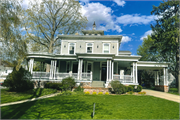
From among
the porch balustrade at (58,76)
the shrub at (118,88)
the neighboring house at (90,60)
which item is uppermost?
the neighboring house at (90,60)

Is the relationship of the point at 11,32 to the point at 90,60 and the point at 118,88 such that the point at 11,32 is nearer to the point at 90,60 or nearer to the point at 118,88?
the point at 118,88

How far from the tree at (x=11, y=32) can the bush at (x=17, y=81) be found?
18.0 ft

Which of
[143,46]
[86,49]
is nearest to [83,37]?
[86,49]

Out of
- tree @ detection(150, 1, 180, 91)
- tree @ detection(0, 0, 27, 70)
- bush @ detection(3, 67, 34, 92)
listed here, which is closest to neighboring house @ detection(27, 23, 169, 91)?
tree @ detection(150, 1, 180, 91)

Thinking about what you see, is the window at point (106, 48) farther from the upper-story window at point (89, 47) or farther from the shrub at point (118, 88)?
the shrub at point (118, 88)

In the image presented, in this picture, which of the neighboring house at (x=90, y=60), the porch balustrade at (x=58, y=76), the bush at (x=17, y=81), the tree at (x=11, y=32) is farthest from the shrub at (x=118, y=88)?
the tree at (x=11, y=32)

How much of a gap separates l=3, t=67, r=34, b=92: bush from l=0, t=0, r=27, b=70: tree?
18.0 feet

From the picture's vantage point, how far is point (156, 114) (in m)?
7.13

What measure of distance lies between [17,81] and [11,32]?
659 centimetres

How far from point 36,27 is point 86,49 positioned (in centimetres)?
1122

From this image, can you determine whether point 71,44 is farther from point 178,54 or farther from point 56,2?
point 178,54

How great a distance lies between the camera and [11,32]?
745 cm

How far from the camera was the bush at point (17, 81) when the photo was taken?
12680mm

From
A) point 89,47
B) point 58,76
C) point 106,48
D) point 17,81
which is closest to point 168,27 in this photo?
point 106,48
